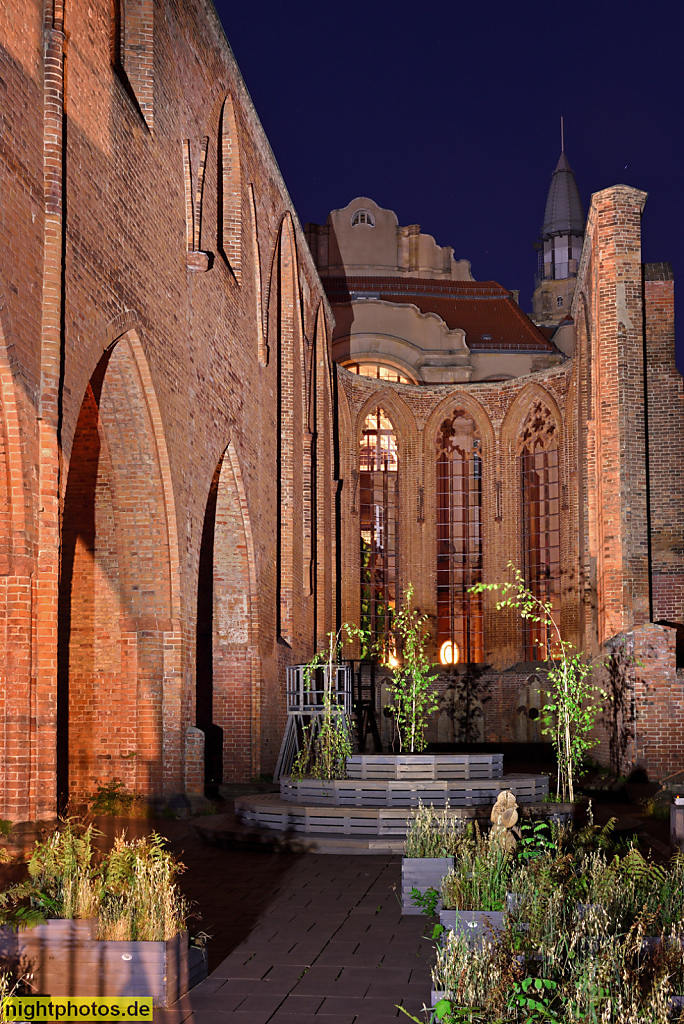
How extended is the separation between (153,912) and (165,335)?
8.96 metres

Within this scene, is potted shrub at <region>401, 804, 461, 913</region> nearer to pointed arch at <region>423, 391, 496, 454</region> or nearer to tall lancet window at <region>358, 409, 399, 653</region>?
tall lancet window at <region>358, 409, 399, 653</region>

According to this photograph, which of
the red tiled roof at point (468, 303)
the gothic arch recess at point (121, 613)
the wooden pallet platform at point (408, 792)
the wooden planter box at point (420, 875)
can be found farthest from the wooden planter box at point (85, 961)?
the red tiled roof at point (468, 303)

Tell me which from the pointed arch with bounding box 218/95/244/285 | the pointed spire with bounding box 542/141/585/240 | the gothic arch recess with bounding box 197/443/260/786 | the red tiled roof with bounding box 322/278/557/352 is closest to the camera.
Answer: the pointed arch with bounding box 218/95/244/285

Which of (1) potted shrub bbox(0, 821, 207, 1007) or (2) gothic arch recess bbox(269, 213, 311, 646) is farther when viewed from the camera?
(2) gothic arch recess bbox(269, 213, 311, 646)

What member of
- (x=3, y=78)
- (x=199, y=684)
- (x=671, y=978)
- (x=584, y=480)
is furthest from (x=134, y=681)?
(x=584, y=480)

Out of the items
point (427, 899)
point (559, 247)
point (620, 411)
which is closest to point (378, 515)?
point (620, 411)

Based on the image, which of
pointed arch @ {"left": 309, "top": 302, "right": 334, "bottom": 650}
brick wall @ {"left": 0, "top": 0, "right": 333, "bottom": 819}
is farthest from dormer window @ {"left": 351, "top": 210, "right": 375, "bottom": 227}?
brick wall @ {"left": 0, "top": 0, "right": 333, "bottom": 819}

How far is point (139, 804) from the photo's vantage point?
13.1m

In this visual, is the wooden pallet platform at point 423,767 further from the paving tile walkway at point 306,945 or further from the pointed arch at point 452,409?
the pointed arch at point 452,409

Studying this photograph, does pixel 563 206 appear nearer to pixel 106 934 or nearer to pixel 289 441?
pixel 289 441

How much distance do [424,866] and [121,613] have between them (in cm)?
685

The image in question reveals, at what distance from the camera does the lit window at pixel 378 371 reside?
3500cm

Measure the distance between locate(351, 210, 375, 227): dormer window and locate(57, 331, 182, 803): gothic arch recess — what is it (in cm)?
2911

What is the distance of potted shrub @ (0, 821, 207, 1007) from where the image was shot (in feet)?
17.2
